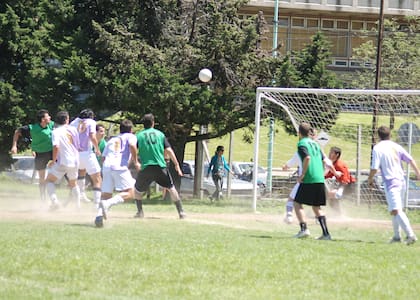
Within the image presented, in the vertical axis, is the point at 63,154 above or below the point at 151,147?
below

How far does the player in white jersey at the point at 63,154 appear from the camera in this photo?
14.7 meters

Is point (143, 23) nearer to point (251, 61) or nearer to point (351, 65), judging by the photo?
point (251, 61)

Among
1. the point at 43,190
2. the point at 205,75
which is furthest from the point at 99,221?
the point at 205,75

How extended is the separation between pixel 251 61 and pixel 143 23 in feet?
11.3

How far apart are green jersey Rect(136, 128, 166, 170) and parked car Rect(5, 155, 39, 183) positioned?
57.9ft

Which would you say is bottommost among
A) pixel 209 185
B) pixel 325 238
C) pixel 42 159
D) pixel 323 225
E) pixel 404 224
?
pixel 209 185

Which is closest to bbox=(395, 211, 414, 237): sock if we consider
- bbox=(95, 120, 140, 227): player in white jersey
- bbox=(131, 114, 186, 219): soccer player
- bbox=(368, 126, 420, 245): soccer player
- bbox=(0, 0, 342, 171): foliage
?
bbox=(368, 126, 420, 245): soccer player

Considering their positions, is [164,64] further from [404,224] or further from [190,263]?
[190,263]

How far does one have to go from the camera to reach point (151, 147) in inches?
557

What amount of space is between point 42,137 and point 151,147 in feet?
9.69

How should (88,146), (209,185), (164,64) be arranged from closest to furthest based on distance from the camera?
(88,146)
(164,64)
(209,185)

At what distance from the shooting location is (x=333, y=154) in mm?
16828

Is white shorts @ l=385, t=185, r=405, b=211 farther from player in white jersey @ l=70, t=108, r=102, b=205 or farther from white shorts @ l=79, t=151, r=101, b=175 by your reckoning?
white shorts @ l=79, t=151, r=101, b=175

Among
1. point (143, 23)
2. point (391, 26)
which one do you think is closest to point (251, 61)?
point (143, 23)
